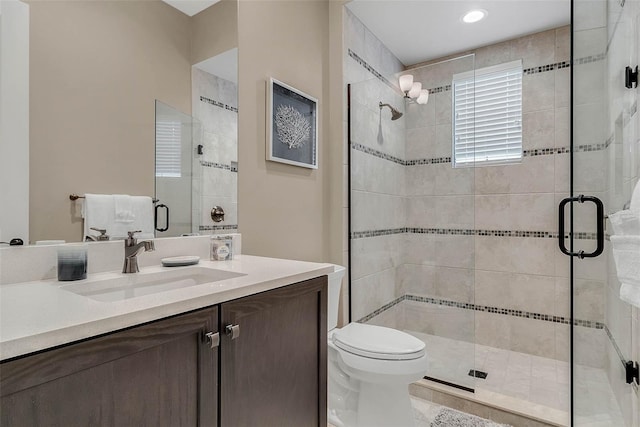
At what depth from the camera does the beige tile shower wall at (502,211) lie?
2.36 meters

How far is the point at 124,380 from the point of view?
26.9 inches

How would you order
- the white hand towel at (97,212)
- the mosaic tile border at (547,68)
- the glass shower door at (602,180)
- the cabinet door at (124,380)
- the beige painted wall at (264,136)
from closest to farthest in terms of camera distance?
1. the cabinet door at (124,380)
2. the white hand towel at (97,212)
3. the glass shower door at (602,180)
4. the beige painted wall at (264,136)
5. the mosaic tile border at (547,68)

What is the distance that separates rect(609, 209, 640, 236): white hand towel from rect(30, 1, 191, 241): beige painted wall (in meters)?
1.65

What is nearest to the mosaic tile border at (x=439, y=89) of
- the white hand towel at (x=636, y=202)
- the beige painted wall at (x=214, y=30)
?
the beige painted wall at (x=214, y=30)

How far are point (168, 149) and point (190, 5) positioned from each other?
63cm

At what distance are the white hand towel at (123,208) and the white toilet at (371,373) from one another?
103 centimetres

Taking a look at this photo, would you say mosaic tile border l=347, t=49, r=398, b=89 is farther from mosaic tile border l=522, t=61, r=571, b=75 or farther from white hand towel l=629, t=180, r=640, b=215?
white hand towel l=629, t=180, r=640, b=215

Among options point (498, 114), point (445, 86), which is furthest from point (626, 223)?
point (498, 114)

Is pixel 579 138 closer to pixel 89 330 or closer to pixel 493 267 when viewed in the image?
pixel 493 267

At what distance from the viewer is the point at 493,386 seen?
211 cm

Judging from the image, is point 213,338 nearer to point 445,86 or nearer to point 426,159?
point 426,159

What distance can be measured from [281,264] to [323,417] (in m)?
0.57

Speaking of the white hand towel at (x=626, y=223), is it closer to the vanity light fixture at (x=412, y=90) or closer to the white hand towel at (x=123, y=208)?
the vanity light fixture at (x=412, y=90)

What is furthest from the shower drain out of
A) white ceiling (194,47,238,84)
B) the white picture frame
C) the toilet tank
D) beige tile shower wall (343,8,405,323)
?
white ceiling (194,47,238,84)
